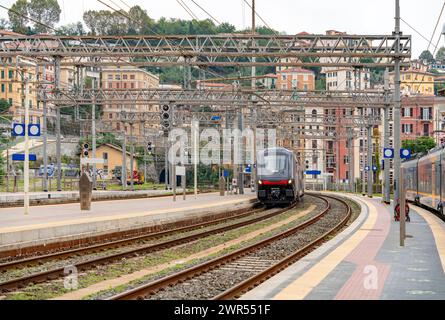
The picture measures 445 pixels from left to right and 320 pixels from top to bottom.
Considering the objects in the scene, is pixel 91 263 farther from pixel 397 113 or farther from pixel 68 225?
pixel 397 113

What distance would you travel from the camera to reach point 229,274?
16156 mm

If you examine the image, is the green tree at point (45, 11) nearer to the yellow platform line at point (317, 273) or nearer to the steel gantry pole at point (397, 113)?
the steel gantry pole at point (397, 113)

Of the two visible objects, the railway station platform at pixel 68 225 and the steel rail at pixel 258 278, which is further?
the railway station platform at pixel 68 225

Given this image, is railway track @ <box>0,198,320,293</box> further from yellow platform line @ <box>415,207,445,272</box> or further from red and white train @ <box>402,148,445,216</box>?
yellow platform line @ <box>415,207,445,272</box>

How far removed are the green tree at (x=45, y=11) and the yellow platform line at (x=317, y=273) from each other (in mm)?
153641

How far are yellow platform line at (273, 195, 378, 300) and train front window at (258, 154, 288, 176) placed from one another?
22.8 metres

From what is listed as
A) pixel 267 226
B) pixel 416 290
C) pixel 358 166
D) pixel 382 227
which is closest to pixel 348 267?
pixel 416 290

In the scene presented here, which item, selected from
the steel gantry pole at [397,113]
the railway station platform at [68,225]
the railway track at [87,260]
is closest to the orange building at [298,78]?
the steel gantry pole at [397,113]

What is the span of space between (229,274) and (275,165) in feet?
102

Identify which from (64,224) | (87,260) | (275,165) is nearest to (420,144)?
(275,165)

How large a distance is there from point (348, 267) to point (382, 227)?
12501 millimetres

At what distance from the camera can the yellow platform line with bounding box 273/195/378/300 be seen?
12.0 m

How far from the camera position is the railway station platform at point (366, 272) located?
12.1 m

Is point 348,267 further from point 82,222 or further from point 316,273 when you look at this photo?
point 82,222
